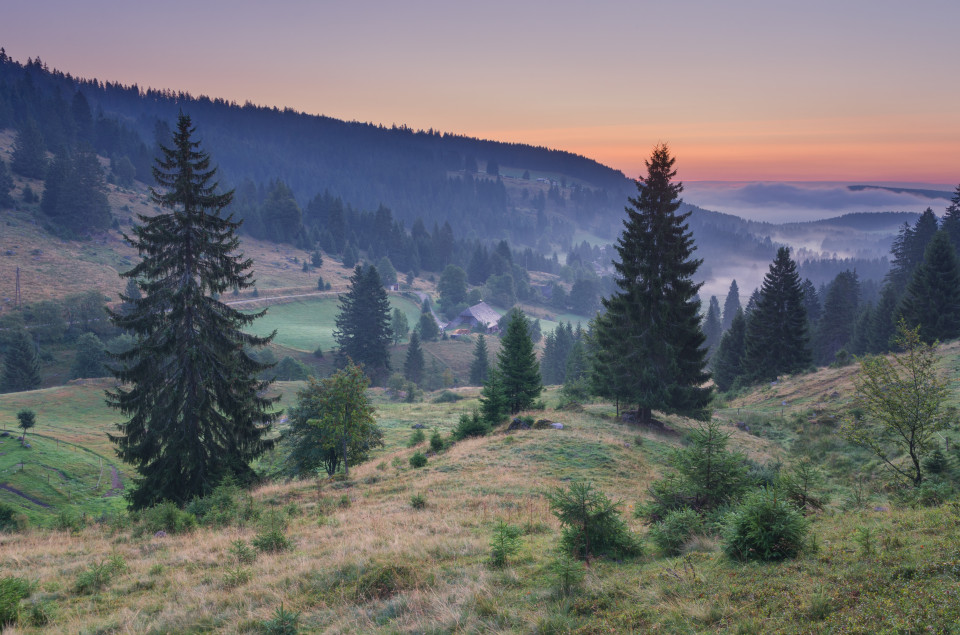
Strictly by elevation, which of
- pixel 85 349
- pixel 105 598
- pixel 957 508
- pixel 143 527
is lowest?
pixel 85 349

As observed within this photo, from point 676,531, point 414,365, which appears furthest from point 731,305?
point 676,531

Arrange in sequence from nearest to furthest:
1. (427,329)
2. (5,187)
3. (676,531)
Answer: (676,531) → (427,329) → (5,187)

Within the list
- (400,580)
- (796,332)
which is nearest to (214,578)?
(400,580)

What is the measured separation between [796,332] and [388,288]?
107m

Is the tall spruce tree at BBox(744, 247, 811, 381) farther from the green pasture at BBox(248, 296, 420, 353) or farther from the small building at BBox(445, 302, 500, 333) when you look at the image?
the small building at BBox(445, 302, 500, 333)

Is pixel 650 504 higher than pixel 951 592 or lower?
lower

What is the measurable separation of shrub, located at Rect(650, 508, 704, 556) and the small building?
107 m

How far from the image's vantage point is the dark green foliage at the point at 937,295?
45.1 meters

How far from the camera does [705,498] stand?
1060 centimetres

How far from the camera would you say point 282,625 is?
6.98m

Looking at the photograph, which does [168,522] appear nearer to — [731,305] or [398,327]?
[398,327]

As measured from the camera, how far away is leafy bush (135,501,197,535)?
1480 cm

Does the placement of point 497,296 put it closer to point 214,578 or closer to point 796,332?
point 796,332

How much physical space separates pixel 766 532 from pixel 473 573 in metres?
4.85
